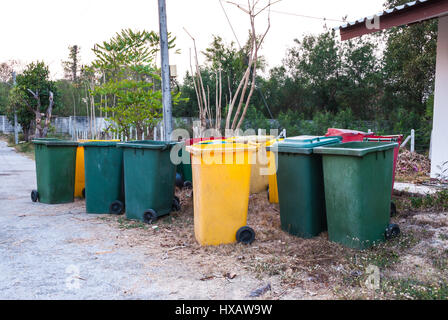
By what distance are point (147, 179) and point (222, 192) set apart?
4.45 feet

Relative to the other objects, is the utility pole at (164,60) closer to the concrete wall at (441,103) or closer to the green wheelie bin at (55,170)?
the green wheelie bin at (55,170)

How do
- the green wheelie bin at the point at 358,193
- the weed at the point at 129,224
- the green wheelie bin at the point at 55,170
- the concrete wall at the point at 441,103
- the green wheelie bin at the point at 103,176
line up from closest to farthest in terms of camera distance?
the green wheelie bin at the point at 358,193
the weed at the point at 129,224
the green wheelie bin at the point at 103,176
the green wheelie bin at the point at 55,170
the concrete wall at the point at 441,103

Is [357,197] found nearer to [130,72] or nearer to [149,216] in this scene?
[149,216]

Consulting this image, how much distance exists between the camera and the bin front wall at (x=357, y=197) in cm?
330

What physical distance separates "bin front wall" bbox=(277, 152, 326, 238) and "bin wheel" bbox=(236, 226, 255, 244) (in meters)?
0.48

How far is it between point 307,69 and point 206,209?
838 inches

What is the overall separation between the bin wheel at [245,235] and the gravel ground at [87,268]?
682 mm

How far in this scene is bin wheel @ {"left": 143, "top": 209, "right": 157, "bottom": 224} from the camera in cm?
464

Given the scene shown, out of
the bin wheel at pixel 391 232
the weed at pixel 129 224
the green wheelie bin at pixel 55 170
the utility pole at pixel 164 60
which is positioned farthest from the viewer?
the utility pole at pixel 164 60

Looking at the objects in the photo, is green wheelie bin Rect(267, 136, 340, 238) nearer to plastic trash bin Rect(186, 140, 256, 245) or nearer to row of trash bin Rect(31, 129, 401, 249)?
row of trash bin Rect(31, 129, 401, 249)

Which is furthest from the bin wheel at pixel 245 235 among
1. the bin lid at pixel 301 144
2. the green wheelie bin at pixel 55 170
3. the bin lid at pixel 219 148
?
the green wheelie bin at pixel 55 170

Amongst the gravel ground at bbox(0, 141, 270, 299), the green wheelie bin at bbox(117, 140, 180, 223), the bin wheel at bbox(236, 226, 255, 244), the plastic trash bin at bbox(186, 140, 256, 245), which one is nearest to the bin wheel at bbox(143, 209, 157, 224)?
the green wheelie bin at bbox(117, 140, 180, 223)
